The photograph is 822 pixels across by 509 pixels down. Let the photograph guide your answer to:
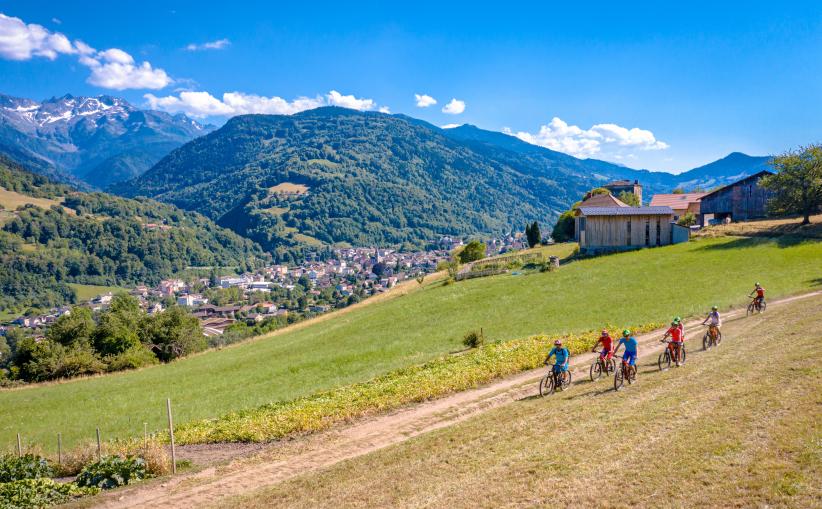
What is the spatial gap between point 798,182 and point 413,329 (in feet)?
146

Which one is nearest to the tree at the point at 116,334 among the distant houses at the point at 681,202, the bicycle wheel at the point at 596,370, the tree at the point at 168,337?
the tree at the point at 168,337

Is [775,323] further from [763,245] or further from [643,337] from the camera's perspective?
[763,245]

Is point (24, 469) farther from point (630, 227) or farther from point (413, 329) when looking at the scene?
point (630, 227)

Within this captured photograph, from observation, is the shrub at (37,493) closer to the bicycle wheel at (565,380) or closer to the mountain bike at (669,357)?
the bicycle wheel at (565,380)

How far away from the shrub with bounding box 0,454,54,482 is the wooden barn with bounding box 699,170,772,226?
7420 centimetres

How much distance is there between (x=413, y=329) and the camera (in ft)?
132

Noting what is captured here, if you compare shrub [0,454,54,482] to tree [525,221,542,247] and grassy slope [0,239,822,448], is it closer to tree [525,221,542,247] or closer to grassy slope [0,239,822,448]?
grassy slope [0,239,822,448]

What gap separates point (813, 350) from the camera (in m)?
17.0

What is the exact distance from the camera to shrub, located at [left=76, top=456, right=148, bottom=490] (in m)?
16.0

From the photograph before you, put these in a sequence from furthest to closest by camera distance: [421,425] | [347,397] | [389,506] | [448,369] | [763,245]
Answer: [763,245], [448,369], [347,397], [421,425], [389,506]

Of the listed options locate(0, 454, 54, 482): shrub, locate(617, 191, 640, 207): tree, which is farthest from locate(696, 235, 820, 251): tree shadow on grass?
locate(0, 454, 54, 482): shrub

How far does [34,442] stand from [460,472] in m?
25.9

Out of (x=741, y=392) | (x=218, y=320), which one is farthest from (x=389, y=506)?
(x=218, y=320)

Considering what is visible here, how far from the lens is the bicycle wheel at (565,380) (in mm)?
20197
